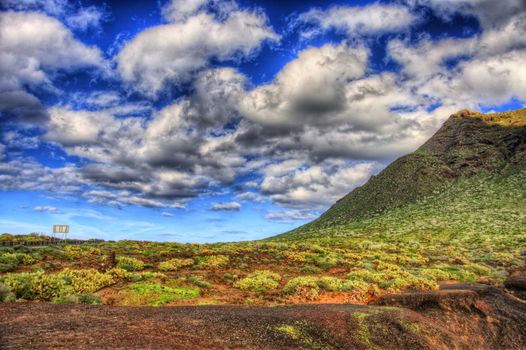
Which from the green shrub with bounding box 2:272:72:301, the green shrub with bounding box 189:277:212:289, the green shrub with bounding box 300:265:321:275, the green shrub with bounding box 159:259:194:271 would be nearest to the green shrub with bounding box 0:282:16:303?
the green shrub with bounding box 2:272:72:301

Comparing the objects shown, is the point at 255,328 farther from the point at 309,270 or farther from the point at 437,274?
the point at 437,274

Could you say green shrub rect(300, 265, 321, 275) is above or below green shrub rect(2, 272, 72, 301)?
below

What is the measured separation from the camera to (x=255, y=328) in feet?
30.5

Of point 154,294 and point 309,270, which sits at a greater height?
point 309,270

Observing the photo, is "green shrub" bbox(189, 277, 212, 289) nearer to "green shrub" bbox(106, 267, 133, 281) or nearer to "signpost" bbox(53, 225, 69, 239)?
→ "green shrub" bbox(106, 267, 133, 281)

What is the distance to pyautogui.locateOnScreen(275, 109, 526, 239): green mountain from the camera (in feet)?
242

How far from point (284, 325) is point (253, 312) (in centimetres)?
150

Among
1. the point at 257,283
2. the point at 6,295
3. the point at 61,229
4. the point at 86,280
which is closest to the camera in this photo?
the point at 6,295

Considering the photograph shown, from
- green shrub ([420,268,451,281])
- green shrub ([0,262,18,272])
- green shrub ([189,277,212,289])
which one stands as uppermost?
green shrub ([0,262,18,272])

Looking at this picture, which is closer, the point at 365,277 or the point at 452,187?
the point at 365,277

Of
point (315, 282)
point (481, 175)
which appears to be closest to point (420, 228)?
point (481, 175)

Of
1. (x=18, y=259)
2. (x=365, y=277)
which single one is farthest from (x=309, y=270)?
(x=18, y=259)

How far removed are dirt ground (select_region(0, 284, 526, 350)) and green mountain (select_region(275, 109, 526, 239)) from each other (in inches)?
2141

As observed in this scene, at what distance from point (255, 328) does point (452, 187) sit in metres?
107
